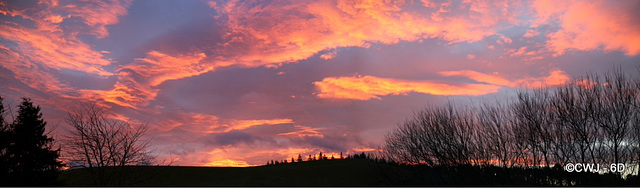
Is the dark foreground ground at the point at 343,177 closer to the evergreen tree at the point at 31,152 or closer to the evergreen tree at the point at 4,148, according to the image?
the evergreen tree at the point at 31,152

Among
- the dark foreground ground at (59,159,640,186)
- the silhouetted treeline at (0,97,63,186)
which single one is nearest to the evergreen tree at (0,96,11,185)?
the silhouetted treeline at (0,97,63,186)

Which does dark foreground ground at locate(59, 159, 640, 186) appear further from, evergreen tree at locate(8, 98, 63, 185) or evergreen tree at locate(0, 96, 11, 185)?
evergreen tree at locate(0, 96, 11, 185)

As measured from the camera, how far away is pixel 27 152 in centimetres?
2423

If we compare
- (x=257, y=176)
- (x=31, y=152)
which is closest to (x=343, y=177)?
(x=257, y=176)

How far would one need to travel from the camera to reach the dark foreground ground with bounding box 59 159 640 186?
65.5 ft

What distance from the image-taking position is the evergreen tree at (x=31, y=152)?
22.8 metres

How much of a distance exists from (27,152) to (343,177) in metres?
22.4

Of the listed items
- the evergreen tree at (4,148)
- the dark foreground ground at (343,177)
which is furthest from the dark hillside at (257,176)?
the evergreen tree at (4,148)

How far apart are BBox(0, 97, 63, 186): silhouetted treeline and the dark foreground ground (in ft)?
6.33

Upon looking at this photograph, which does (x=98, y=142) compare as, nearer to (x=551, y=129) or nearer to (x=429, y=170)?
(x=429, y=170)

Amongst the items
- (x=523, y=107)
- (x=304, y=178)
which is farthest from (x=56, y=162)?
(x=523, y=107)

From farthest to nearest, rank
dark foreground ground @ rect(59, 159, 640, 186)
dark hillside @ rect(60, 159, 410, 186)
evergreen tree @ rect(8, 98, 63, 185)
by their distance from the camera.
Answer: dark hillside @ rect(60, 159, 410, 186)
evergreen tree @ rect(8, 98, 63, 185)
dark foreground ground @ rect(59, 159, 640, 186)

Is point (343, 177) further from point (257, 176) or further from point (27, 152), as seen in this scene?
point (27, 152)

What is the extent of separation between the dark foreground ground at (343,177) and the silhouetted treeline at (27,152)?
1929 millimetres
